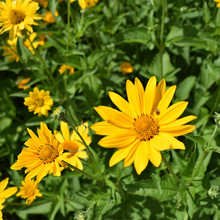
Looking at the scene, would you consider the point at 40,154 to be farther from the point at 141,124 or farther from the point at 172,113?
the point at 172,113

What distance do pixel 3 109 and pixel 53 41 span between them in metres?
1.14

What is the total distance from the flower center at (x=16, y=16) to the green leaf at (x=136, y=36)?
3.49 feet

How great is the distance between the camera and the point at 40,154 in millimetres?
2012

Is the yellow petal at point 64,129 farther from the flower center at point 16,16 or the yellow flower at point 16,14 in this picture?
the flower center at point 16,16

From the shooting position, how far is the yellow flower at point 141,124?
173cm

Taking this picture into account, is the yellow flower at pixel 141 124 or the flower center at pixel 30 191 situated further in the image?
the flower center at pixel 30 191

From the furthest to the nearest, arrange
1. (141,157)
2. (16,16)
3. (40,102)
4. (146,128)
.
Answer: (40,102) < (16,16) < (146,128) < (141,157)

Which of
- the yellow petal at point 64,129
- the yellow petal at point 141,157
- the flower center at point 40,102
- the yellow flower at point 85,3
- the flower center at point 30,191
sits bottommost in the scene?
the flower center at point 30,191

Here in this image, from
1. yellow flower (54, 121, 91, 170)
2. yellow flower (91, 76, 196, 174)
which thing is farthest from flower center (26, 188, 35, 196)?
yellow flower (91, 76, 196, 174)

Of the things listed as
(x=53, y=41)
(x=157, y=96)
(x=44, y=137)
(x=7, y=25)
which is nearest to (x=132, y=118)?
(x=157, y=96)

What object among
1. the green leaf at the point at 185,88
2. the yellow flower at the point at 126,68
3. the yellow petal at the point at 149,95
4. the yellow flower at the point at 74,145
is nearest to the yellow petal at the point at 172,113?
the yellow petal at the point at 149,95

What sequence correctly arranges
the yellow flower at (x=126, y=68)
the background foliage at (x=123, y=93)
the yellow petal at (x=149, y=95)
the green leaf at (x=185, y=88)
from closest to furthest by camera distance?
the yellow petal at (x=149, y=95) < the background foliage at (x=123, y=93) < the green leaf at (x=185, y=88) < the yellow flower at (x=126, y=68)

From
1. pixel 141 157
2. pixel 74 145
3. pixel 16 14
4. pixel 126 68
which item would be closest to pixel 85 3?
pixel 16 14

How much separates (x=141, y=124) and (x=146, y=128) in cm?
5
